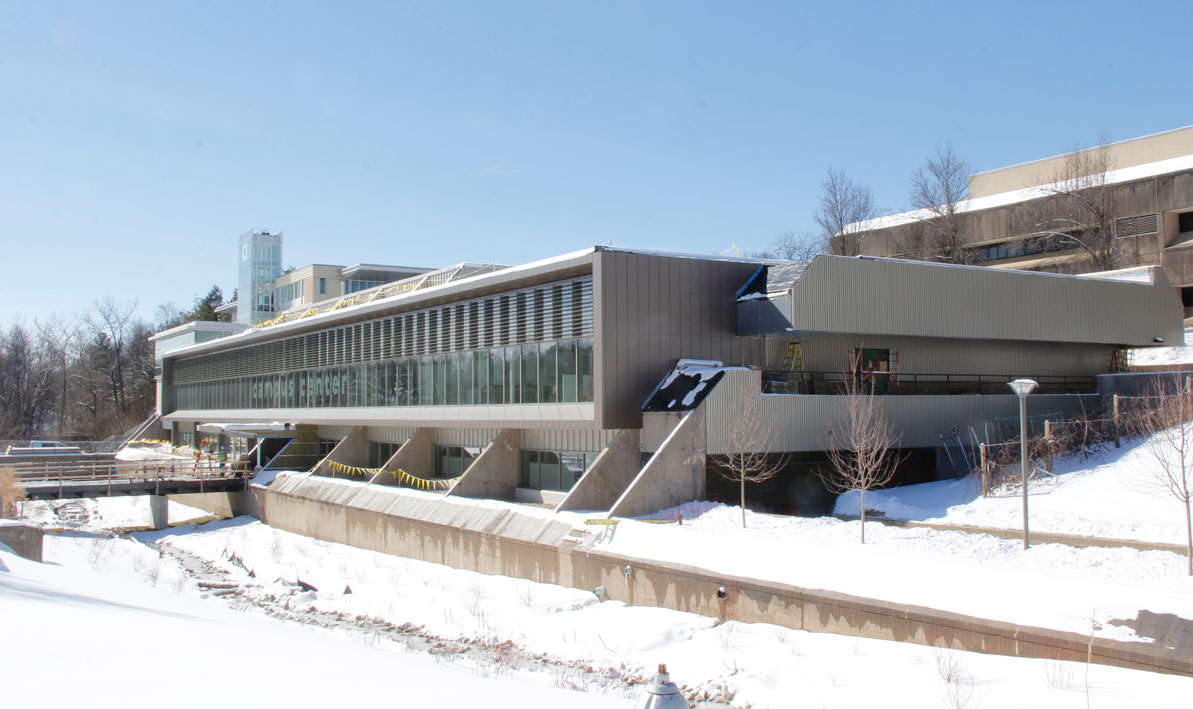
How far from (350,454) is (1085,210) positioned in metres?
44.1

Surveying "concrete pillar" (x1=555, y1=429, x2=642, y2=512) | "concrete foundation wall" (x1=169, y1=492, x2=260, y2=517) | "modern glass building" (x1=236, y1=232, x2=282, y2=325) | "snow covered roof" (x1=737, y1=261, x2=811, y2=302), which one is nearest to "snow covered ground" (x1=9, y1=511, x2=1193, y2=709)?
"concrete pillar" (x1=555, y1=429, x2=642, y2=512)

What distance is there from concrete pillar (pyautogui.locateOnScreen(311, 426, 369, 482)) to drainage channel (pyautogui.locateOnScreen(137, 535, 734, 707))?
523 inches

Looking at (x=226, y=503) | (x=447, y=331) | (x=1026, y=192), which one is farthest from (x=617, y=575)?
(x=1026, y=192)

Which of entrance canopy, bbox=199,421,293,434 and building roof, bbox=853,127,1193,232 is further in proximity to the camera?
building roof, bbox=853,127,1193,232

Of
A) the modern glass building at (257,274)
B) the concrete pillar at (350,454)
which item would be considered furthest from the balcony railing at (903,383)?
the modern glass building at (257,274)

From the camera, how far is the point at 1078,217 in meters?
54.2

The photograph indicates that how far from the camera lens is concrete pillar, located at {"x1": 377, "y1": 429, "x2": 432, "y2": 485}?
35375mm

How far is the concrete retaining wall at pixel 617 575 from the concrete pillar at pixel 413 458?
140 cm

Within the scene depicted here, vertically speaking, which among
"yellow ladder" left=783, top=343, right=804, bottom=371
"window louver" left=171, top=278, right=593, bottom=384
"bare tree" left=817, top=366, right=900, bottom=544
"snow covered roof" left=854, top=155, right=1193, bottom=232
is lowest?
"bare tree" left=817, top=366, right=900, bottom=544

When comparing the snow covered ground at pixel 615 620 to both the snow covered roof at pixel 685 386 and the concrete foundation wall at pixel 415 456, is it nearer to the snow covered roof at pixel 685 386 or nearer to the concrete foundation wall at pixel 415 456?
the snow covered roof at pixel 685 386

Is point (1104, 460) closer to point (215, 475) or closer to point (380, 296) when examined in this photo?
point (380, 296)

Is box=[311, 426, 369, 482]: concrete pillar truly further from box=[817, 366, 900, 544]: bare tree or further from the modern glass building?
the modern glass building

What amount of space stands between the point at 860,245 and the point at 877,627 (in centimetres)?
5277

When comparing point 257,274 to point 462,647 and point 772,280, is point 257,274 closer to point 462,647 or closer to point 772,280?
point 772,280
